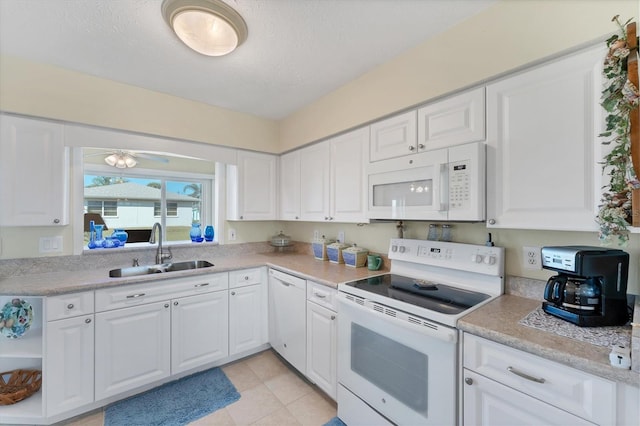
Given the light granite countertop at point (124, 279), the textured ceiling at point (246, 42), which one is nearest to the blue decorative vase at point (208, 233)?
the light granite countertop at point (124, 279)

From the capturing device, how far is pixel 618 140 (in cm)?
103

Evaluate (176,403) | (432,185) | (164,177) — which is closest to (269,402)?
(176,403)

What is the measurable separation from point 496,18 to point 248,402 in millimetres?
2865

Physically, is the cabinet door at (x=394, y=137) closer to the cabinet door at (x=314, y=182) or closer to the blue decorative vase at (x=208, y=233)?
the cabinet door at (x=314, y=182)

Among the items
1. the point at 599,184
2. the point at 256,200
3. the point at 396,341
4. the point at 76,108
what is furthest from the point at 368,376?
the point at 76,108

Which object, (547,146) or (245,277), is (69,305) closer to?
(245,277)

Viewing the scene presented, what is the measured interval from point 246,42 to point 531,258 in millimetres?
2142

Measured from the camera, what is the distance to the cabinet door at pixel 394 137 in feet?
5.80

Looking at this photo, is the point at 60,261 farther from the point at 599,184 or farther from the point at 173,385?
the point at 599,184

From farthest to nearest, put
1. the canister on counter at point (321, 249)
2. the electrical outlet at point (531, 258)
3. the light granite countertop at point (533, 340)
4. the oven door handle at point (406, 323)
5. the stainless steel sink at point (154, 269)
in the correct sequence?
the canister on counter at point (321, 249), the stainless steel sink at point (154, 269), the electrical outlet at point (531, 258), the oven door handle at point (406, 323), the light granite countertop at point (533, 340)

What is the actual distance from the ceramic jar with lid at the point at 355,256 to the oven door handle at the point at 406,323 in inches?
23.8

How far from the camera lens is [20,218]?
188cm

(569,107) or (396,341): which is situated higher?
(569,107)

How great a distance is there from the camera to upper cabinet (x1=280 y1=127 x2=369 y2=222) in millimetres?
2170
